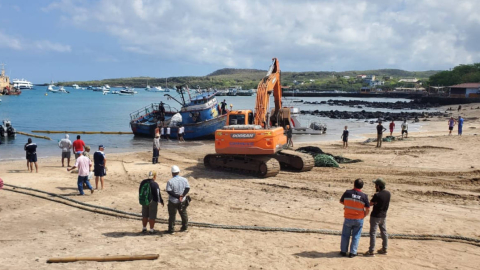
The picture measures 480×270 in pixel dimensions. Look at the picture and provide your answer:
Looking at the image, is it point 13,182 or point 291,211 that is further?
point 13,182

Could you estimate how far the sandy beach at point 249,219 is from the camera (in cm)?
873

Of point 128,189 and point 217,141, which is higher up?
point 217,141

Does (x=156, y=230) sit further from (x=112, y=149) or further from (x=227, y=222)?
(x=112, y=149)

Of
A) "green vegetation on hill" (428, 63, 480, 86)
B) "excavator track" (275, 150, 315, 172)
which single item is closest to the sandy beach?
"excavator track" (275, 150, 315, 172)

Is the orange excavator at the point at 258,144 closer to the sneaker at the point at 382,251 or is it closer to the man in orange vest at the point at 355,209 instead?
the sneaker at the point at 382,251

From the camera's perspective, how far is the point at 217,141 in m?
17.4

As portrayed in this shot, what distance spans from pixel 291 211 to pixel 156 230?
3933mm

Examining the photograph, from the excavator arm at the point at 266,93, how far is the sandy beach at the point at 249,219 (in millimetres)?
2543

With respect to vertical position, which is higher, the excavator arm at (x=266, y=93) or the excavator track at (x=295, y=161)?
the excavator arm at (x=266, y=93)

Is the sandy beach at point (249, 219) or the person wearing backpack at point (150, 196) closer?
the sandy beach at point (249, 219)

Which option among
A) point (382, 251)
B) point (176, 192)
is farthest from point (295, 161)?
point (382, 251)

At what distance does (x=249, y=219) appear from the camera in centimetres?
1171

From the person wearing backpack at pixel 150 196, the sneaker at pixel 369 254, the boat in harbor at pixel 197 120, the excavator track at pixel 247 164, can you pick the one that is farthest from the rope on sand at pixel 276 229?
the boat in harbor at pixel 197 120

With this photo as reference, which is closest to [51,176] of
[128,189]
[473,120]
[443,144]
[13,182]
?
[13,182]
